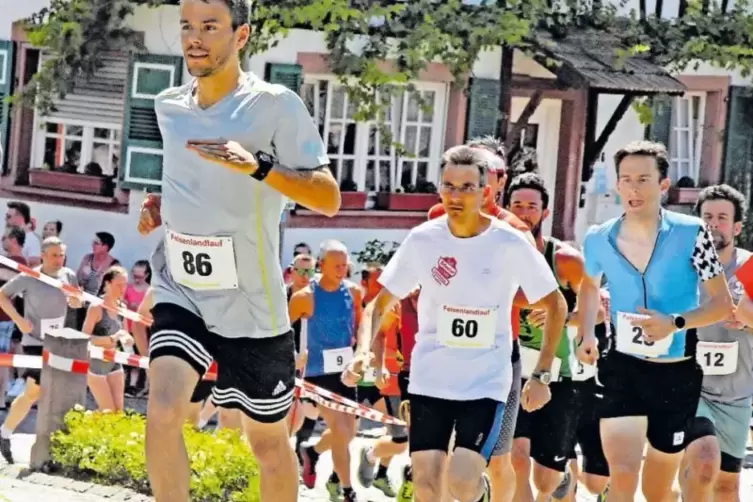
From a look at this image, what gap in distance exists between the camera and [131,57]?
1762 cm

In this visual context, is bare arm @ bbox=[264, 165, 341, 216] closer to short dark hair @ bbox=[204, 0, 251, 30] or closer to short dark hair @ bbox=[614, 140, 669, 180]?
short dark hair @ bbox=[204, 0, 251, 30]

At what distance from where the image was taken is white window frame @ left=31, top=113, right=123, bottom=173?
18.2 m

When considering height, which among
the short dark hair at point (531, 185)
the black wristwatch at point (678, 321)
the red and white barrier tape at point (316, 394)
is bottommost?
the red and white barrier tape at point (316, 394)

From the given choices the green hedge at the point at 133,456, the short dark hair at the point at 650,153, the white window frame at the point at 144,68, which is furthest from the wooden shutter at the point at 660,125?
the short dark hair at the point at 650,153

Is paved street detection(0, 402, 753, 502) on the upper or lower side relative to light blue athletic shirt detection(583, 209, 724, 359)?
lower

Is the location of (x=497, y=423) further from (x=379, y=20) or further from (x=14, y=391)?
(x=379, y=20)

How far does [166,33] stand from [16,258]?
302 centimetres

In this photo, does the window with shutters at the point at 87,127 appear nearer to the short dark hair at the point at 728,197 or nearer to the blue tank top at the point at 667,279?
the short dark hair at the point at 728,197

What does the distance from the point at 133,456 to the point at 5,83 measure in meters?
9.11

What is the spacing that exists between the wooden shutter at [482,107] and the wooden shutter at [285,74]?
7.44 feet

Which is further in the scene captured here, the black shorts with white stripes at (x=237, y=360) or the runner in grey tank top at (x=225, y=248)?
the black shorts with white stripes at (x=237, y=360)

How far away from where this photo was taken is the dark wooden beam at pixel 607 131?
20.5 metres

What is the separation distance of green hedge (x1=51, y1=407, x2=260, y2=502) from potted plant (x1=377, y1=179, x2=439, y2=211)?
828 centimetres

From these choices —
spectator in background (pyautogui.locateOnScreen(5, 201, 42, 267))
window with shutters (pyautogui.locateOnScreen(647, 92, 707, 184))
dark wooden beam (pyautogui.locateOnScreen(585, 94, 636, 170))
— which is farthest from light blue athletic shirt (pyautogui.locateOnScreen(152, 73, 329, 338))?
window with shutters (pyautogui.locateOnScreen(647, 92, 707, 184))
